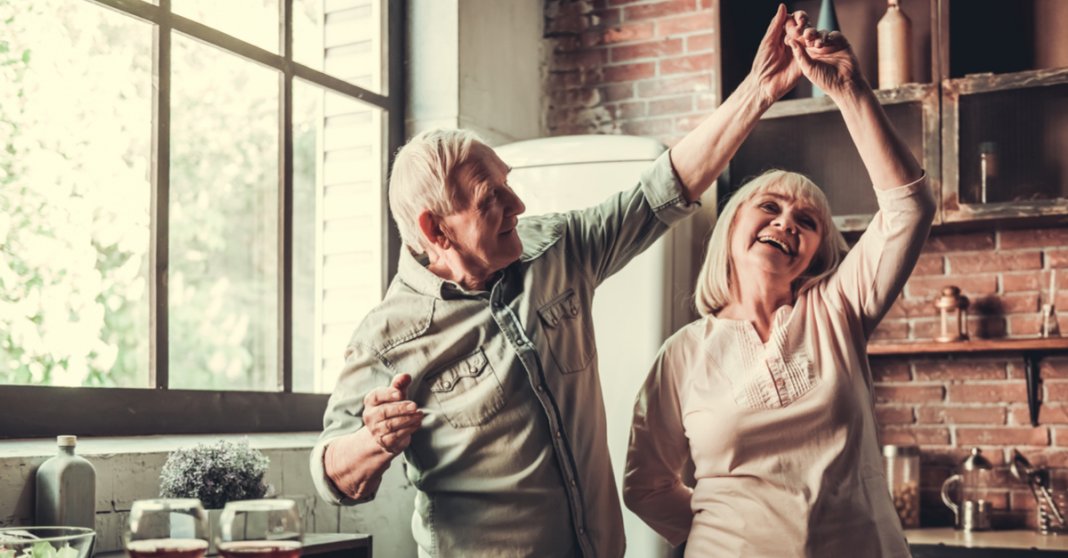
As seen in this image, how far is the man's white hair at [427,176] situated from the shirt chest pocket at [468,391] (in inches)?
8.9

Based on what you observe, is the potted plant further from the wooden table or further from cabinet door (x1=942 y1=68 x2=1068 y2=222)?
cabinet door (x1=942 y1=68 x2=1068 y2=222)

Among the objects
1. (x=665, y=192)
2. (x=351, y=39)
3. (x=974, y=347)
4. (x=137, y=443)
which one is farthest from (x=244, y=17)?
(x=974, y=347)

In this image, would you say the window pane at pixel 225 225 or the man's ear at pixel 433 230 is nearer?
the man's ear at pixel 433 230

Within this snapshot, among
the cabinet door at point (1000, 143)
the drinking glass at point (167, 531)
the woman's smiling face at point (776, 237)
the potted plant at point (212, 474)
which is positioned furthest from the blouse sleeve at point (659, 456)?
the cabinet door at point (1000, 143)

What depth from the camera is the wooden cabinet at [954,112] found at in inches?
118

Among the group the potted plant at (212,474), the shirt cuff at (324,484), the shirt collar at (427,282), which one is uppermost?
the shirt collar at (427,282)

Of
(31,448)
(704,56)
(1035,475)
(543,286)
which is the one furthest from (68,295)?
(1035,475)

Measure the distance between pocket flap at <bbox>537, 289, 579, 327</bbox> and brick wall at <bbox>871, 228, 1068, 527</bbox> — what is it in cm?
170

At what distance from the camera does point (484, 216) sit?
1.84m

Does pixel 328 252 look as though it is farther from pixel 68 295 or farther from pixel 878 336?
pixel 878 336

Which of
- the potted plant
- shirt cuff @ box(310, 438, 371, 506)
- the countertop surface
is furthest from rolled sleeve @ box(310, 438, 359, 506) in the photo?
the countertop surface

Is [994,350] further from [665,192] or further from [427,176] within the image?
[427,176]

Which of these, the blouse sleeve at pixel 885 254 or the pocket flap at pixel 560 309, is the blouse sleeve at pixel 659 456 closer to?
the pocket flap at pixel 560 309

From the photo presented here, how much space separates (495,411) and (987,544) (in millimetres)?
1615
